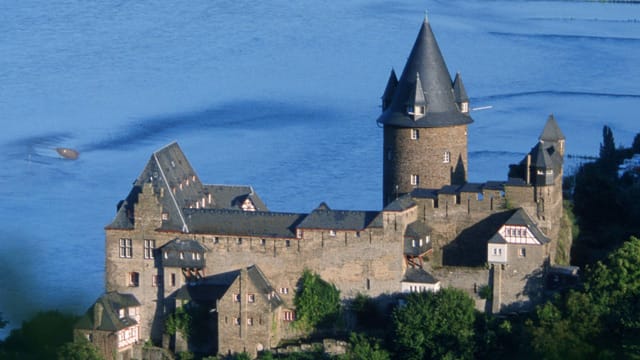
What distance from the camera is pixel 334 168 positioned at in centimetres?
5759

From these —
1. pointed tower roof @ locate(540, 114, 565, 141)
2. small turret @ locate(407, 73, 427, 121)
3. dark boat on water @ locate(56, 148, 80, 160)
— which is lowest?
pointed tower roof @ locate(540, 114, 565, 141)

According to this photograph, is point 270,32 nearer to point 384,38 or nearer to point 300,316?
point 384,38

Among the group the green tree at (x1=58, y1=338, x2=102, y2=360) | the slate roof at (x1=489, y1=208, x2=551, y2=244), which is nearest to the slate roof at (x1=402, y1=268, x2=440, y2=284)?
the slate roof at (x1=489, y1=208, x2=551, y2=244)

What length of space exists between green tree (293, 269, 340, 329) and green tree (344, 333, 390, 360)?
0.92 m

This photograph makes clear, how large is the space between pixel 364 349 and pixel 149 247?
228 inches

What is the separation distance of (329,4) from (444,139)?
64.5 metres

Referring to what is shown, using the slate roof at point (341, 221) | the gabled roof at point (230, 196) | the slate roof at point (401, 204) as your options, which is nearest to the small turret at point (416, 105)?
the slate roof at point (401, 204)

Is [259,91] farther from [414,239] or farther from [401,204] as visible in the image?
[414,239]

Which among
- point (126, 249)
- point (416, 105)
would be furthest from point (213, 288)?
point (416, 105)

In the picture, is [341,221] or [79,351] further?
[341,221]

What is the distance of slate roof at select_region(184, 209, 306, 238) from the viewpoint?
3569cm

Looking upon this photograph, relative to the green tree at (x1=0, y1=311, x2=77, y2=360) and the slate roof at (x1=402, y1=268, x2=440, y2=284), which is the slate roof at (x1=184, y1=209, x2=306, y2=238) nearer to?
the slate roof at (x1=402, y1=268, x2=440, y2=284)

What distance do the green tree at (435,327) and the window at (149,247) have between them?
5987 millimetres

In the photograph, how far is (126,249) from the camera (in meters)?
36.5
